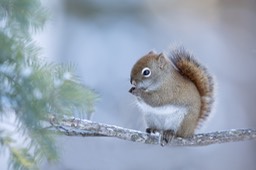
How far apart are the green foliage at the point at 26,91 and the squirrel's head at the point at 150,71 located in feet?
1.29

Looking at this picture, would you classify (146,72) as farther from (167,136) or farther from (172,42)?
(172,42)

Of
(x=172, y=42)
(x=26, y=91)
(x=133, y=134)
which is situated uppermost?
(x=172, y=42)

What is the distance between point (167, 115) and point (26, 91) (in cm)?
60

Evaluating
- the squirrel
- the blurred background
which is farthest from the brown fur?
the blurred background

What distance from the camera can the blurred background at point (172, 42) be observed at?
1.63 metres

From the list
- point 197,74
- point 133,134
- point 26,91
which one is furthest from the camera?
point 197,74

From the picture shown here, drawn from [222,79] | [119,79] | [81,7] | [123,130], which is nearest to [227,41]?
[222,79]

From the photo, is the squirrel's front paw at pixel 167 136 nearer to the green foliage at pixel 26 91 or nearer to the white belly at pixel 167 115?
the white belly at pixel 167 115

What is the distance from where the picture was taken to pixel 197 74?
1146 millimetres

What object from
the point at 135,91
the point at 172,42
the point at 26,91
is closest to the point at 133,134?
the point at 135,91

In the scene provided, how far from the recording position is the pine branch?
78 cm

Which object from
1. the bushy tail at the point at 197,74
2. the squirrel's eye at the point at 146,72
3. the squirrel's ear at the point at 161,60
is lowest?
the squirrel's eye at the point at 146,72

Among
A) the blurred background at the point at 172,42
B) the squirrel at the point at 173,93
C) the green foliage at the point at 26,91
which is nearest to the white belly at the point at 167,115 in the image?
the squirrel at the point at 173,93

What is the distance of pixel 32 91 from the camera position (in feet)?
1.78
